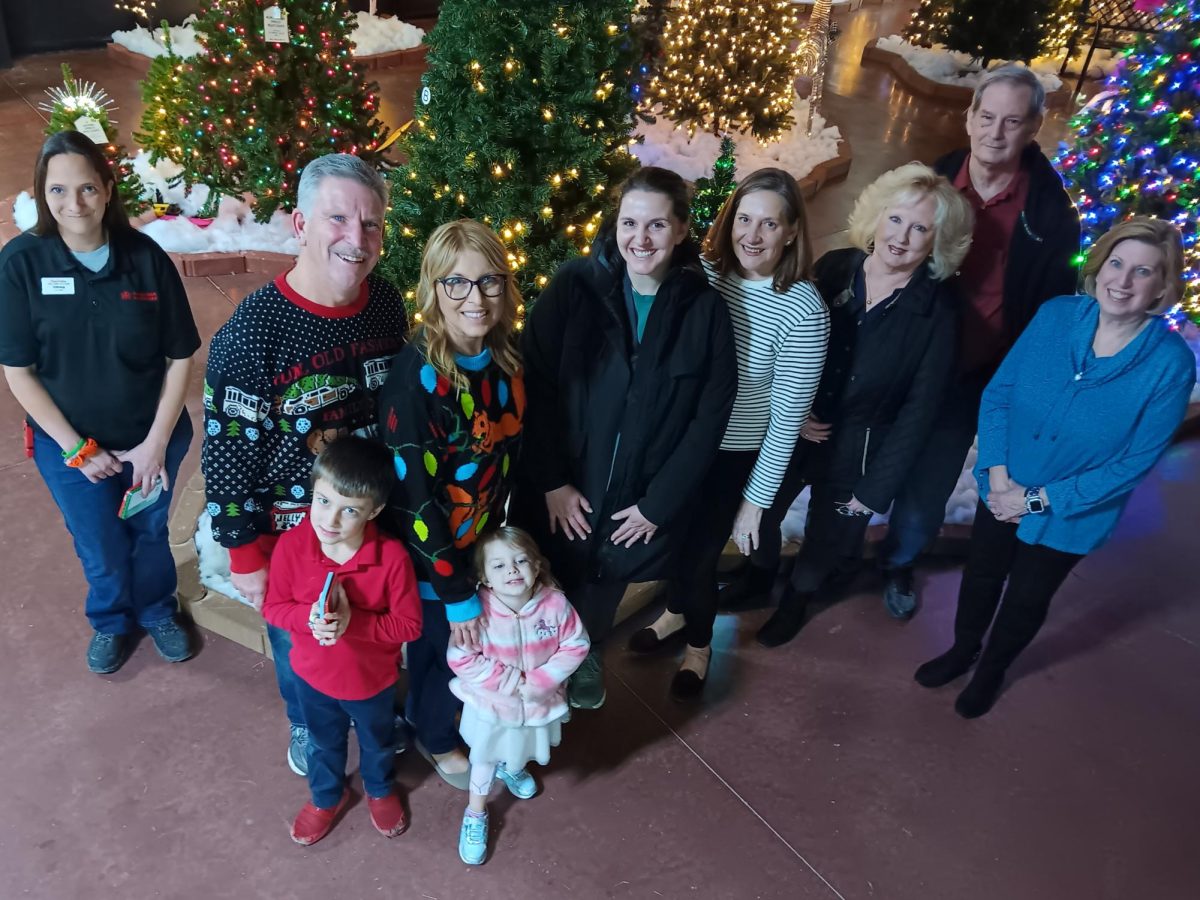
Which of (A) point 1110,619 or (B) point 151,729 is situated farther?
(A) point 1110,619

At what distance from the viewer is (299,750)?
2.63 metres

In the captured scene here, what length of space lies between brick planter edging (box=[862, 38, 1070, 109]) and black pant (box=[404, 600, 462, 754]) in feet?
30.8

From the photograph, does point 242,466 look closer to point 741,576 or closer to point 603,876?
point 603,876

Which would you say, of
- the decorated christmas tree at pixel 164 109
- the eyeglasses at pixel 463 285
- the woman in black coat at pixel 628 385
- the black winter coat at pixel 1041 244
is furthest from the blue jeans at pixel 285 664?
the decorated christmas tree at pixel 164 109

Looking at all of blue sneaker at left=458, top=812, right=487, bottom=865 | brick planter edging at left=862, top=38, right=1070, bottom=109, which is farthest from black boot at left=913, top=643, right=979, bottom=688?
brick planter edging at left=862, top=38, right=1070, bottom=109

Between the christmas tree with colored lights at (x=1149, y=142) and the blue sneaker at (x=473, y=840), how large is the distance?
4.40m

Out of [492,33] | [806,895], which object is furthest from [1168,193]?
[806,895]

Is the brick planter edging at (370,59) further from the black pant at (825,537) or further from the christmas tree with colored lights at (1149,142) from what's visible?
the black pant at (825,537)

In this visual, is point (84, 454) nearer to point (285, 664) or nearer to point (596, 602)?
point (285, 664)

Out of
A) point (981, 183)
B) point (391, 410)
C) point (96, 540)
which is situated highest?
point (981, 183)

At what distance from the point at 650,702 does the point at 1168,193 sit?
4.15 m

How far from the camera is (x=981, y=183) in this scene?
9.18ft

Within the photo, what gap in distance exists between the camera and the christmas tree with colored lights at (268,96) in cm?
476

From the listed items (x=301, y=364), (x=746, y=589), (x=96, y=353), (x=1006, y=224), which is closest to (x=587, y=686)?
(x=746, y=589)
